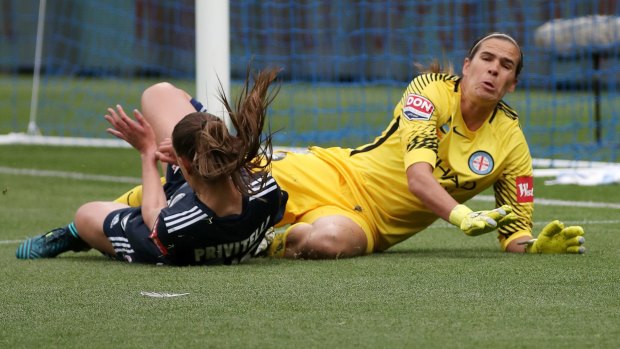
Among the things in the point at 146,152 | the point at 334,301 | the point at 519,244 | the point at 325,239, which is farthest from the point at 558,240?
the point at 146,152

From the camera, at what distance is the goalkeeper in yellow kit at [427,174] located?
489 centimetres

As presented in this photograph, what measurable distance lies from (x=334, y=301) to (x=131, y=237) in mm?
1231

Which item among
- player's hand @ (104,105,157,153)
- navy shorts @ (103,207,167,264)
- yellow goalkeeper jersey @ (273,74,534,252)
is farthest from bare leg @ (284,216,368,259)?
player's hand @ (104,105,157,153)

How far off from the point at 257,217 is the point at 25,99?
49.7 feet

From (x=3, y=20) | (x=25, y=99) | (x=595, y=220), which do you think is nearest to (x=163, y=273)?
(x=595, y=220)

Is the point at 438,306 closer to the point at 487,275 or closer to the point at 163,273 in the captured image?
the point at 487,275

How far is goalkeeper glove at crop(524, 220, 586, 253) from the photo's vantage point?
4.86m

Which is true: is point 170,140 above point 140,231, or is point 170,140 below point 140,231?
above

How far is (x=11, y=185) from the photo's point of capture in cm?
861

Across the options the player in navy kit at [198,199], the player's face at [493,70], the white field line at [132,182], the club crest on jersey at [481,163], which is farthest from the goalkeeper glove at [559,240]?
the white field line at [132,182]

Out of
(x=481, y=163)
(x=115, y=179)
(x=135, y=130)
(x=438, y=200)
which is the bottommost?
(x=115, y=179)

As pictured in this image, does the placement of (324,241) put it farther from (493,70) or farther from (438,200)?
(493,70)

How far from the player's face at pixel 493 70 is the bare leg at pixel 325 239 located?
2.47 ft

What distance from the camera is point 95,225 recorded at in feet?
16.2
